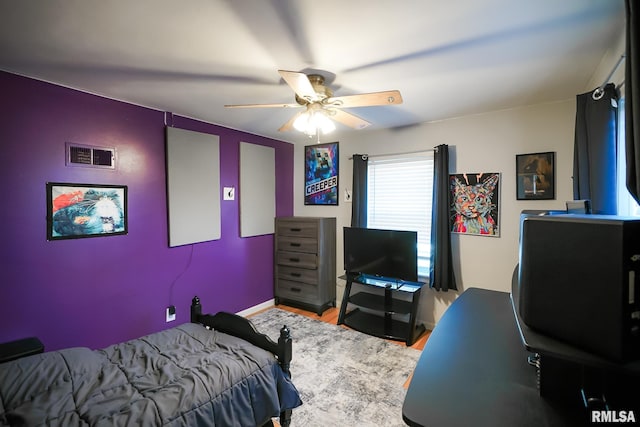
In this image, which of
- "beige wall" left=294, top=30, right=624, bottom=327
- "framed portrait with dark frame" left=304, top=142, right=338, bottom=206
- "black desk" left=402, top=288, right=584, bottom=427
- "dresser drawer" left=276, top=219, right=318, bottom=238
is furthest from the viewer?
"framed portrait with dark frame" left=304, top=142, right=338, bottom=206

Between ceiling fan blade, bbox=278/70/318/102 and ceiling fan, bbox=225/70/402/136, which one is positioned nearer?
ceiling fan blade, bbox=278/70/318/102

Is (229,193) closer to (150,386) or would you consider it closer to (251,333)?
(251,333)

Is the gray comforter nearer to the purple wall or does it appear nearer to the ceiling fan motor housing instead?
the purple wall

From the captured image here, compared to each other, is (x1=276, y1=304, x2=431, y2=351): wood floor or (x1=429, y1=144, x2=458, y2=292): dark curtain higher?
(x1=429, y1=144, x2=458, y2=292): dark curtain

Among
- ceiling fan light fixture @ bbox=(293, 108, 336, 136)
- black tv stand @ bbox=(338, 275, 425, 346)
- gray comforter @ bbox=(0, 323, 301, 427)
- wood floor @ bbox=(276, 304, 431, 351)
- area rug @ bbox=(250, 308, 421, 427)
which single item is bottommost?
area rug @ bbox=(250, 308, 421, 427)

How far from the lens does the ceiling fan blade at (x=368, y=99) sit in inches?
68.9

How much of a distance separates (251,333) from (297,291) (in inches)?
78.7

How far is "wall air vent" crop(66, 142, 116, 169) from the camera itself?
229 cm

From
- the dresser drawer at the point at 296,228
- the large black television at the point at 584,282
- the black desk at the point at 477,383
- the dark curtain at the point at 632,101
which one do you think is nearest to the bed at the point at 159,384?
the black desk at the point at 477,383

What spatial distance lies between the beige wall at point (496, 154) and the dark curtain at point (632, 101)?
179 centimetres

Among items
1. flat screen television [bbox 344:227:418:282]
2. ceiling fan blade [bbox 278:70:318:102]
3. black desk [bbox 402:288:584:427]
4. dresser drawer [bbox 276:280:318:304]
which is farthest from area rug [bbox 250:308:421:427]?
ceiling fan blade [bbox 278:70:318:102]

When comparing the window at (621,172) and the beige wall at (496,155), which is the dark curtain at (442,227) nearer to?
the beige wall at (496,155)

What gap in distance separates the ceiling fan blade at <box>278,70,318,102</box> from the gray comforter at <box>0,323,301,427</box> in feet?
5.44

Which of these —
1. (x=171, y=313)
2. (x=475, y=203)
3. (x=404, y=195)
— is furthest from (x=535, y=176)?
(x=171, y=313)
